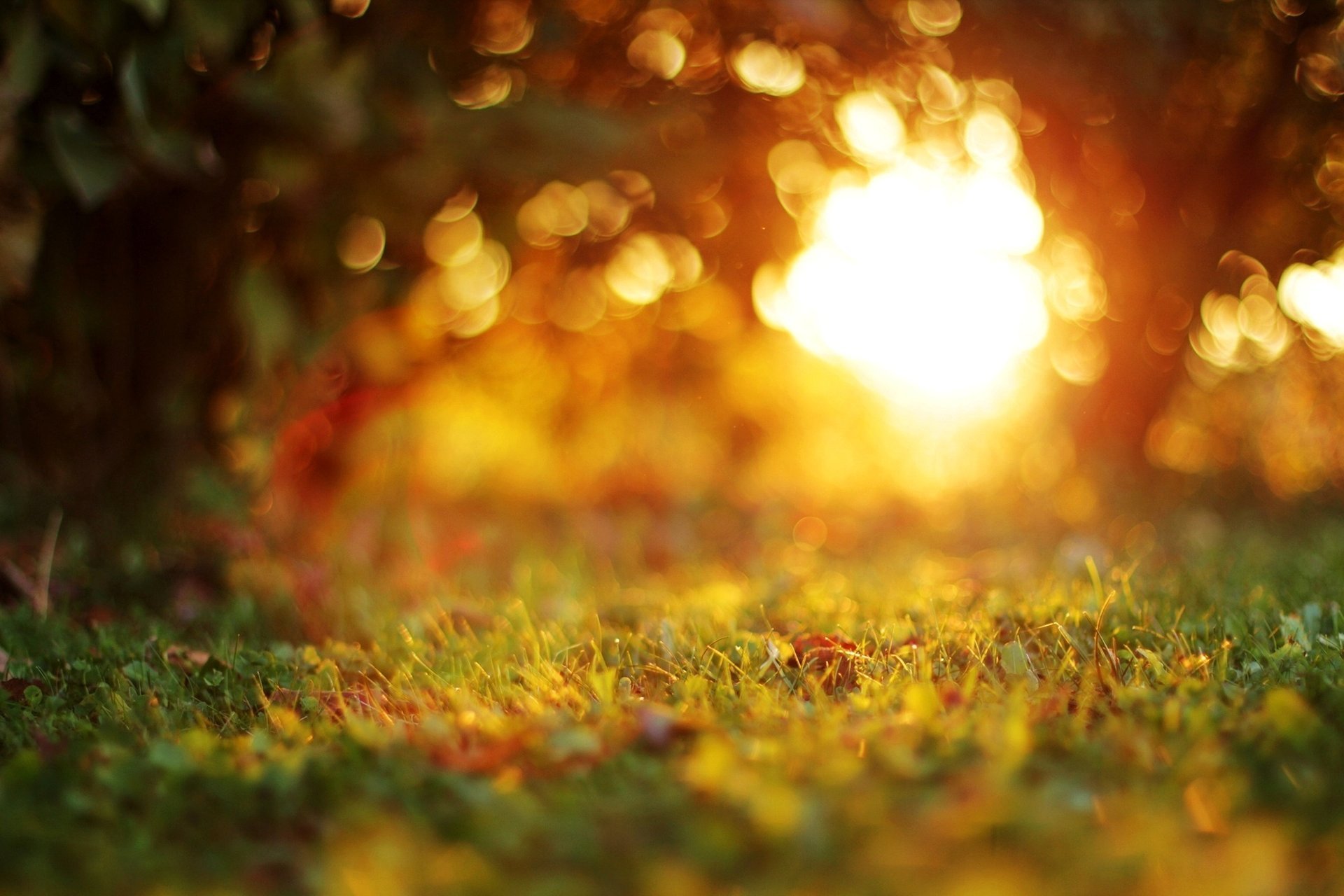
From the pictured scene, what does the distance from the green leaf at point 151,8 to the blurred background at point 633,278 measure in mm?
14

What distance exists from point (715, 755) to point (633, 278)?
12.7 ft

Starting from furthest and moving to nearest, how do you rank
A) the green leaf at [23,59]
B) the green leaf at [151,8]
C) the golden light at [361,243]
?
the golden light at [361,243]
the green leaf at [23,59]
the green leaf at [151,8]

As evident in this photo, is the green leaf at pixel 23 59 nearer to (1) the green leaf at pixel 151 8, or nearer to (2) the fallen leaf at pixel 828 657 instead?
(1) the green leaf at pixel 151 8

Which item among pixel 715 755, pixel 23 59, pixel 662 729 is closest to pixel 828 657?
pixel 662 729

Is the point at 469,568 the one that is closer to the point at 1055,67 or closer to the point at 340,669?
the point at 340,669

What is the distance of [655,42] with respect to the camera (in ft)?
14.4

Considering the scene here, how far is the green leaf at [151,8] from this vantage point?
267cm

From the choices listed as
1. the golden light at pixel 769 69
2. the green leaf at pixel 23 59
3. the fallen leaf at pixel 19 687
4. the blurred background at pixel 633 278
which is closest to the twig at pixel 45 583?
the blurred background at pixel 633 278

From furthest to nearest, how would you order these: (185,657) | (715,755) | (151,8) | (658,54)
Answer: (658,54) → (151,8) → (185,657) → (715,755)

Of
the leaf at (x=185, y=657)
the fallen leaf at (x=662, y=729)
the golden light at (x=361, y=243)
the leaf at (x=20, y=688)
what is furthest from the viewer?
the golden light at (x=361, y=243)

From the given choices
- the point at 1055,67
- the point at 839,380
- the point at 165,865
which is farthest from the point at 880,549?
the point at 165,865

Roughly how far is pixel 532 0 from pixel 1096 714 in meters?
3.56

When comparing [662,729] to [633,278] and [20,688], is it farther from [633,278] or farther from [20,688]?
[633,278]

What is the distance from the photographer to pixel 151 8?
2684mm
